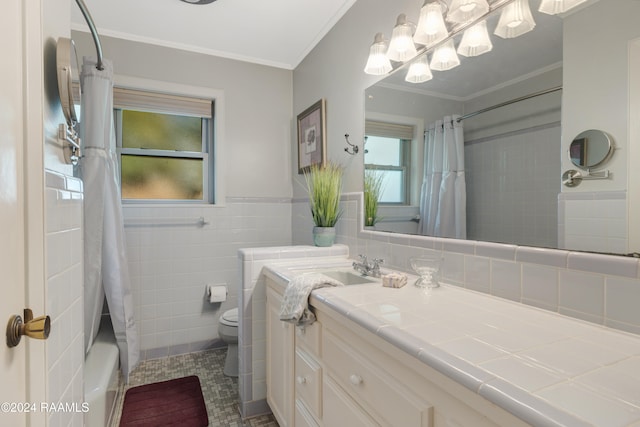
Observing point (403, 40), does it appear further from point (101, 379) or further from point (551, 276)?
point (101, 379)

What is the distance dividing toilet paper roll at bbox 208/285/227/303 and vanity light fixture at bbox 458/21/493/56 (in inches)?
90.7

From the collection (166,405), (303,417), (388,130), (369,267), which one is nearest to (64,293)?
(303,417)

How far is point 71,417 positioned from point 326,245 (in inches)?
55.4

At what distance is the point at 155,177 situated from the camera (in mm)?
2701

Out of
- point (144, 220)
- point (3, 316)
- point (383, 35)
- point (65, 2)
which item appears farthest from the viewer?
point (144, 220)

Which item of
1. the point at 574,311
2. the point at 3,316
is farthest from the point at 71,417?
the point at 574,311

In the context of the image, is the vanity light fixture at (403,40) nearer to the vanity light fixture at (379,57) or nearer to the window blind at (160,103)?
the vanity light fixture at (379,57)

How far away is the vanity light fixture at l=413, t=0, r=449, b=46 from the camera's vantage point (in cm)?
134

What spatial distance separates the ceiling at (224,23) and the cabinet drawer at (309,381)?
205 cm

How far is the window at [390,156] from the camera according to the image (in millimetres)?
1663

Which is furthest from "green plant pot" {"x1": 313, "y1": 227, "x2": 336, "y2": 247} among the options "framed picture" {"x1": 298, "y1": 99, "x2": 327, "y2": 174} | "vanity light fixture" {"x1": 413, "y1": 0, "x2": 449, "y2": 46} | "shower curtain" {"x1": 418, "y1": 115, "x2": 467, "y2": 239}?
"vanity light fixture" {"x1": 413, "y1": 0, "x2": 449, "y2": 46}

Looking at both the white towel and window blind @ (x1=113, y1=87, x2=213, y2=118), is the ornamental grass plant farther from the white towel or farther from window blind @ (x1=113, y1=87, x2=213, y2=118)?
window blind @ (x1=113, y1=87, x2=213, y2=118)

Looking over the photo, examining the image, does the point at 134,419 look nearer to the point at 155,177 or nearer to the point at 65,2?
the point at 155,177

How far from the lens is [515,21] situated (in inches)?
43.9
